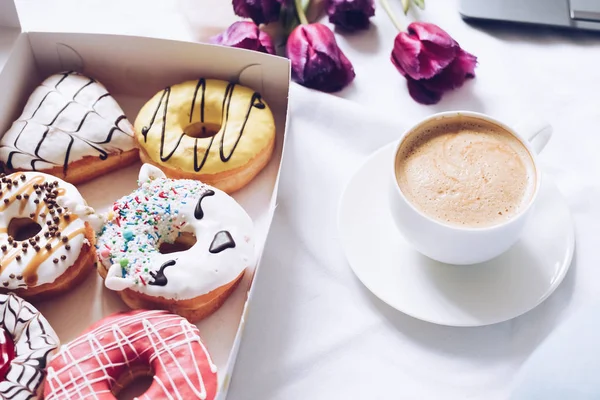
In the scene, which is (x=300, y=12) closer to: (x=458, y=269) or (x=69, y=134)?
(x=69, y=134)

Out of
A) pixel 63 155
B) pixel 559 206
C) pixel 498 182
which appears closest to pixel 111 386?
pixel 63 155

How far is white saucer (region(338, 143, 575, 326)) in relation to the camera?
3.12 feet

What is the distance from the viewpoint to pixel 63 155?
1136 millimetres

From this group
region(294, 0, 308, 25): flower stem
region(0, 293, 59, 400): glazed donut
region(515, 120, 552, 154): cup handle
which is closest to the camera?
region(0, 293, 59, 400): glazed donut

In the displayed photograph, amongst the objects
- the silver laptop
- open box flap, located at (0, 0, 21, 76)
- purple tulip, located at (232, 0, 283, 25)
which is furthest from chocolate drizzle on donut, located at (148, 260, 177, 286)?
the silver laptop

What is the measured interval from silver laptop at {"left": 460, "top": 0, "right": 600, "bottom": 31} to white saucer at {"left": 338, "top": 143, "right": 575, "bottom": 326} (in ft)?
1.40

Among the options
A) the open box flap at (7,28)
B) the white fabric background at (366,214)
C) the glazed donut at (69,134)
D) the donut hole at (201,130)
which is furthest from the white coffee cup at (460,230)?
the open box flap at (7,28)

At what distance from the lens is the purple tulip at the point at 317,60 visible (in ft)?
4.08

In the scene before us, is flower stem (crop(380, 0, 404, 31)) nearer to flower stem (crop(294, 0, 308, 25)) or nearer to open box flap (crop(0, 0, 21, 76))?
flower stem (crop(294, 0, 308, 25))

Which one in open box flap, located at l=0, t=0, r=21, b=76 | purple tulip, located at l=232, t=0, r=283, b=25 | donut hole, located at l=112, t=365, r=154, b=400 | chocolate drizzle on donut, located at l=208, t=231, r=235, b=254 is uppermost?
open box flap, located at l=0, t=0, r=21, b=76

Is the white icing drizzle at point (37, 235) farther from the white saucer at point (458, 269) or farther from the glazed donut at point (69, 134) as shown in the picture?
the white saucer at point (458, 269)

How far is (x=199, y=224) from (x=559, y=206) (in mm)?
562

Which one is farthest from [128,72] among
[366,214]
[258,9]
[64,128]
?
[366,214]

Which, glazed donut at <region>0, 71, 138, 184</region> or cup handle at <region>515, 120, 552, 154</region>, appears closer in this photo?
cup handle at <region>515, 120, 552, 154</region>
